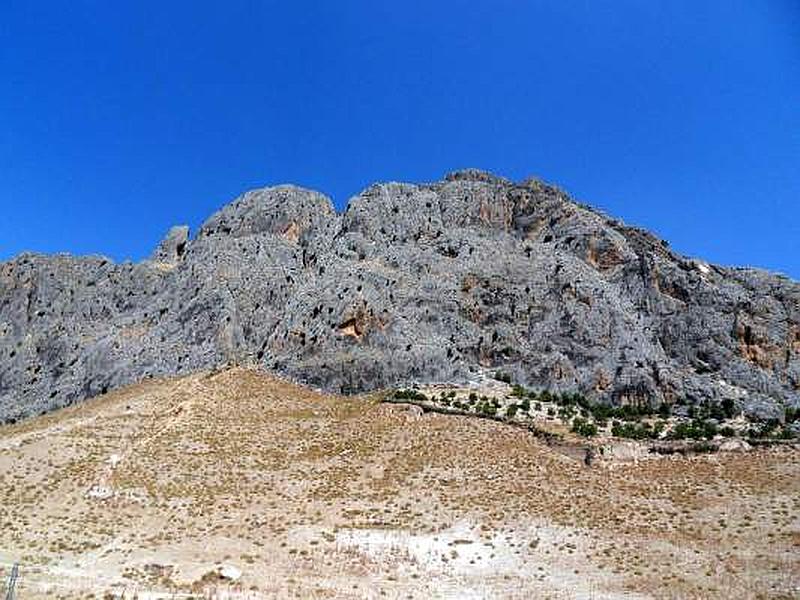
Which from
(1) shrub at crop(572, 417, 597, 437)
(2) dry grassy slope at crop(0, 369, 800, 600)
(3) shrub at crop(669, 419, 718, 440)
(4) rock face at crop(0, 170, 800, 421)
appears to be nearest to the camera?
(2) dry grassy slope at crop(0, 369, 800, 600)

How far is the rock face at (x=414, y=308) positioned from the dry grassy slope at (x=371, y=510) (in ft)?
43.4

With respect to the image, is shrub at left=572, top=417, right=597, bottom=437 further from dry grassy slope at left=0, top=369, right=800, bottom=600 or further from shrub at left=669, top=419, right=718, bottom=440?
shrub at left=669, top=419, right=718, bottom=440

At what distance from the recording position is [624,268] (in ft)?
239

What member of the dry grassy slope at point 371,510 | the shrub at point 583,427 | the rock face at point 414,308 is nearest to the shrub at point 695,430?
the dry grassy slope at point 371,510

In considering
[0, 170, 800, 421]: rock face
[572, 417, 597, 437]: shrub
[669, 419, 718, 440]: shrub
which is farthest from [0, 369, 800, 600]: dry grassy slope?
[0, 170, 800, 421]: rock face

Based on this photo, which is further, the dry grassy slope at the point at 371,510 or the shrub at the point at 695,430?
the shrub at the point at 695,430

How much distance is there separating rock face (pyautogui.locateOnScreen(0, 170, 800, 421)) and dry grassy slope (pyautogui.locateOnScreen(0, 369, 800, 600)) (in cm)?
1322

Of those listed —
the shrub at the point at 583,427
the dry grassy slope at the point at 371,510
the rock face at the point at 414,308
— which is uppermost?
the rock face at the point at 414,308

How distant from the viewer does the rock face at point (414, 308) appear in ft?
204

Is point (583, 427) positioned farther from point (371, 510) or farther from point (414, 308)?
point (414, 308)

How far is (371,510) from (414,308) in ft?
99.6

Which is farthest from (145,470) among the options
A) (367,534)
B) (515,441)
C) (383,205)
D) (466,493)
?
(383,205)

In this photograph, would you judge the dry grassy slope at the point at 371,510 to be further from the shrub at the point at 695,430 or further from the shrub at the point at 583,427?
the shrub at the point at 695,430

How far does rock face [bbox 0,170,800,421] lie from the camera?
Result: 62.1 metres
